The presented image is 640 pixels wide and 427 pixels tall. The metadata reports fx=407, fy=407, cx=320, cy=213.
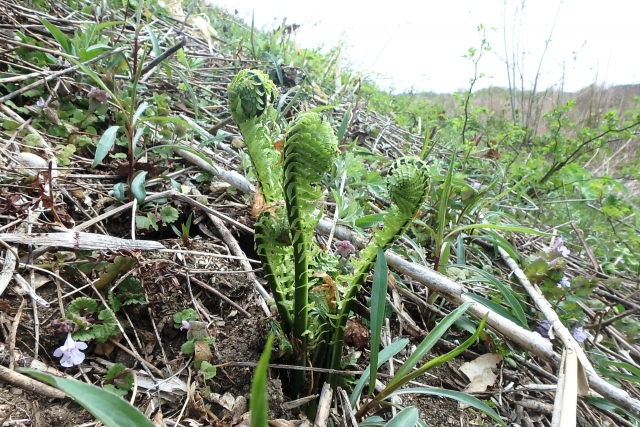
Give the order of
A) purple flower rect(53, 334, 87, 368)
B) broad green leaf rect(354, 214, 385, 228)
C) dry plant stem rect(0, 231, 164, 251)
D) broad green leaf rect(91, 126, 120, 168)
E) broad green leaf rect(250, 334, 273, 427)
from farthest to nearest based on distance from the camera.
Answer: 1. broad green leaf rect(354, 214, 385, 228)
2. broad green leaf rect(91, 126, 120, 168)
3. dry plant stem rect(0, 231, 164, 251)
4. purple flower rect(53, 334, 87, 368)
5. broad green leaf rect(250, 334, 273, 427)

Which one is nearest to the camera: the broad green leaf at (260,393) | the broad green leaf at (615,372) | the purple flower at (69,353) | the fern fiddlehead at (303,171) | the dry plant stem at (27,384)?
the broad green leaf at (260,393)

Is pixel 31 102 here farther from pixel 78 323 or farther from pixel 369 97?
pixel 369 97

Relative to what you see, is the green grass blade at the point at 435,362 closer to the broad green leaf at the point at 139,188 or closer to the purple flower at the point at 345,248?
the purple flower at the point at 345,248

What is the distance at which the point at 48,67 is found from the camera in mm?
1917

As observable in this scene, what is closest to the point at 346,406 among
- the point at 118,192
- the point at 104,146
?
the point at 118,192

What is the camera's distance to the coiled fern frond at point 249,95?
2.67 feet

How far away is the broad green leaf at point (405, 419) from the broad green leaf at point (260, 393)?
48 cm

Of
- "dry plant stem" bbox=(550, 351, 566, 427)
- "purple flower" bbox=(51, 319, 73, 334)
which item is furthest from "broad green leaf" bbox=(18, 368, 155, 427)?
"dry plant stem" bbox=(550, 351, 566, 427)

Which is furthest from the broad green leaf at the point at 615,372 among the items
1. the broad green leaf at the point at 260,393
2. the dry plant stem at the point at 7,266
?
the dry plant stem at the point at 7,266

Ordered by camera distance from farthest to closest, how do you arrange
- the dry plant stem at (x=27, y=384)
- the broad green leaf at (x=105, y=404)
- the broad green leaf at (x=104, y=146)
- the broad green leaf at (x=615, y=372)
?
1. the broad green leaf at (x=104, y=146)
2. the broad green leaf at (x=615, y=372)
3. the dry plant stem at (x=27, y=384)
4. the broad green leaf at (x=105, y=404)

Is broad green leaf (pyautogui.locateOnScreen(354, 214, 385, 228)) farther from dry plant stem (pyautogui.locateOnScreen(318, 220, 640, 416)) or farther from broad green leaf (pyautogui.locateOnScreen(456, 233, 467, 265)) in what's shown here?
broad green leaf (pyautogui.locateOnScreen(456, 233, 467, 265))

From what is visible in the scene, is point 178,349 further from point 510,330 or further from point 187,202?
point 510,330

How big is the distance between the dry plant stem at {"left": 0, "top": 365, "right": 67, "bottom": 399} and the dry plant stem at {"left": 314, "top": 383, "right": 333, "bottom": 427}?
22.4 inches

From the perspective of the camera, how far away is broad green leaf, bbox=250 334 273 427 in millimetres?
373
